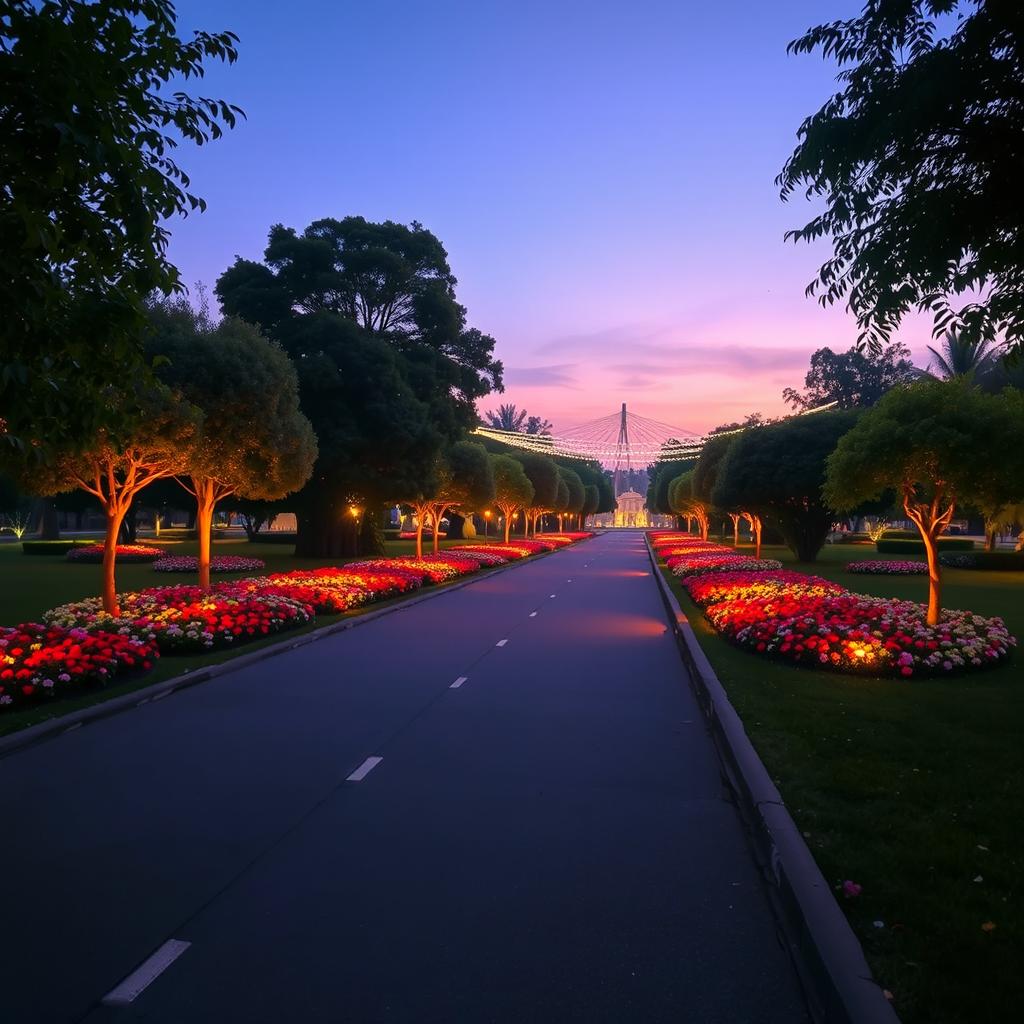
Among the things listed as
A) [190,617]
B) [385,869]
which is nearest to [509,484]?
[190,617]

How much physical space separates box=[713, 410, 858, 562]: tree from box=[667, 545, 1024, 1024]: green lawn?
1058 inches

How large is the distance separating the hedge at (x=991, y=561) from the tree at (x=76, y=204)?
1609 inches

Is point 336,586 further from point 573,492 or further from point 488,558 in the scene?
point 573,492

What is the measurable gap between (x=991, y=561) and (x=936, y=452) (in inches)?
1182

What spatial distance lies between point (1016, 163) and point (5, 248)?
6.48 meters

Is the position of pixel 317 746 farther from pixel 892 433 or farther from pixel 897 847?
pixel 892 433

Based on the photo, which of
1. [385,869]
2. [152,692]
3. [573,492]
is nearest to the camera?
[385,869]

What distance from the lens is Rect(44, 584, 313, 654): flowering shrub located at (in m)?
14.0

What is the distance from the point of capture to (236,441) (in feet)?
60.6

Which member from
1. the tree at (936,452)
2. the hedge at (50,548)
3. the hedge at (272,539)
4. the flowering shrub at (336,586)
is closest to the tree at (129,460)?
the flowering shrub at (336,586)

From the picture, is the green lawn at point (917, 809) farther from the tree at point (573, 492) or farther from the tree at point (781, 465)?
the tree at point (573, 492)

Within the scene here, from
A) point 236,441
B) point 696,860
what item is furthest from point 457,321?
point 696,860

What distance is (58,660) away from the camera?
10.4m

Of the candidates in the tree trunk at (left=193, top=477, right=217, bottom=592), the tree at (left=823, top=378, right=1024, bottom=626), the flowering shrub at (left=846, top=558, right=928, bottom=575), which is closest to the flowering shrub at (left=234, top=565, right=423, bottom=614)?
the tree trunk at (left=193, top=477, right=217, bottom=592)
